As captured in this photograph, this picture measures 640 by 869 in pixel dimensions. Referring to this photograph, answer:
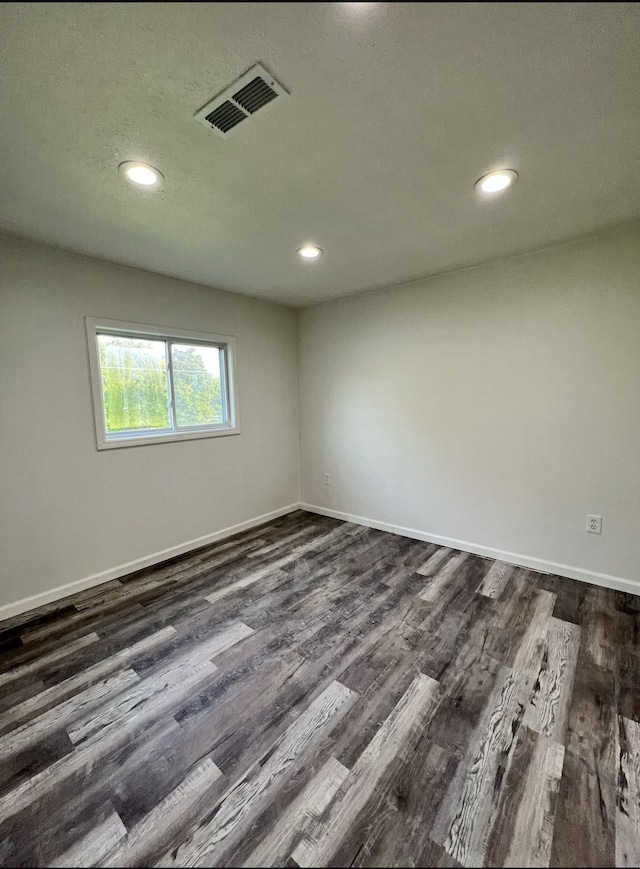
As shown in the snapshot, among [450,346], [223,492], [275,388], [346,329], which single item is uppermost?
[346,329]

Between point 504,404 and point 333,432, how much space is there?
1769 mm

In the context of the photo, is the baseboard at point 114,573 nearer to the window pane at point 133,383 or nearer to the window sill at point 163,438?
the window sill at point 163,438

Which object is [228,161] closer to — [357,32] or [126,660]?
[357,32]

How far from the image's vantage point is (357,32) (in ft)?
3.22

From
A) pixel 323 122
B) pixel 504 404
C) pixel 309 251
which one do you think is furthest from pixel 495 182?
pixel 504 404

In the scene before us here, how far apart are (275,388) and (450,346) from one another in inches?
75.5

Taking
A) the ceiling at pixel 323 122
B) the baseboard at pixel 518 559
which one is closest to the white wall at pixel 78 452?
the ceiling at pixel 323 122

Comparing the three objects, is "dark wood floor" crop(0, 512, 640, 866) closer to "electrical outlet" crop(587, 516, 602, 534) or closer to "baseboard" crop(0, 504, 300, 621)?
"baseboard" crop(0, 504, 300, 621)

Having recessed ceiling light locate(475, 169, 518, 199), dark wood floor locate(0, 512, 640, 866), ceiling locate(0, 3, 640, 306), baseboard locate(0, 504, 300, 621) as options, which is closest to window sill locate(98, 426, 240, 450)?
baseboard locate(0, 504, 300, 621)

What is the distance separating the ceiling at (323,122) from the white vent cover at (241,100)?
0.03 metres

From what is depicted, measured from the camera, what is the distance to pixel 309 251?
2.42 m

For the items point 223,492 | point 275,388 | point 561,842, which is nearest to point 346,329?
point 275,388

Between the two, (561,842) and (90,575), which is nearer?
(561,842)

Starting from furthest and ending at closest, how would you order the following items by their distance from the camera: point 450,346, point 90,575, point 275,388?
point 275,388 < point 450,346 < point 90,575
